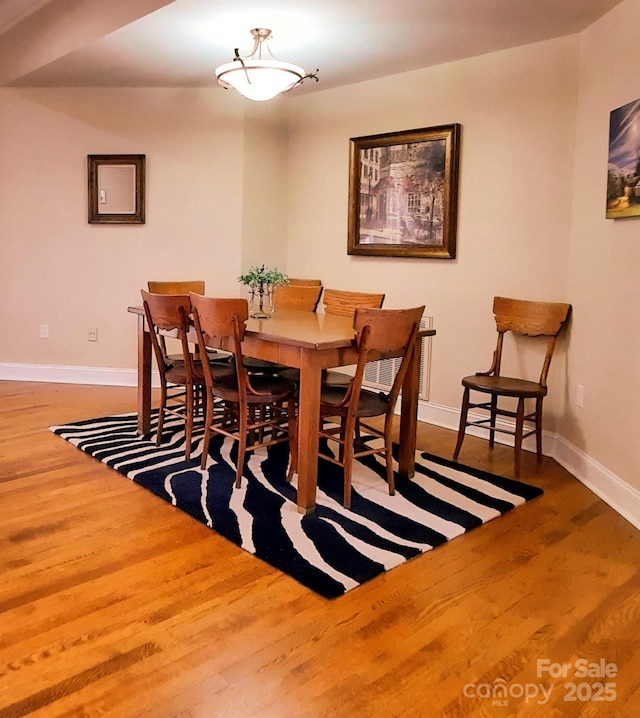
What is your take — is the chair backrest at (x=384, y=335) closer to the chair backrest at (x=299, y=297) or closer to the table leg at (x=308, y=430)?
the table leg at (x=308, y=430)

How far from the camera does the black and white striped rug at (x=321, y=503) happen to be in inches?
94.2

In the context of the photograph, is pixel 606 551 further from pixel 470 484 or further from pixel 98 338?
pixel 98 338

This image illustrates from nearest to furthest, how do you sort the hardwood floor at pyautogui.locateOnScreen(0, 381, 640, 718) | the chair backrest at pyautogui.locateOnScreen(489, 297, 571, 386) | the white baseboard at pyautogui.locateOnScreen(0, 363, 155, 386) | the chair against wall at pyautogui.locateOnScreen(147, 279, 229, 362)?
1. the hardwood floor at pyautogui.locateOnScreen(0, 381, 640, 718)
2. the chair backrest at pyautogui.locateOnScreen(489, 297, 571, 386)
3. the chair against wall at pyautogui.locateOnScreen(147, 279, 229, 362)
4. the white baseboard at pyautogui.locateOnScreen(0, 363, 155, 386)

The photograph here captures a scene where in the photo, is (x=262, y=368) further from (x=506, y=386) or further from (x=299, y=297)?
(x=506, y=386)

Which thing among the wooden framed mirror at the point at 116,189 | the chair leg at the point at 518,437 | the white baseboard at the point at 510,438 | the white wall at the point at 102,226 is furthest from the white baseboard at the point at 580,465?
the wooden framed mirror at the point at 116,189

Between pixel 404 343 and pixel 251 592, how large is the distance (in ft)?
4.23

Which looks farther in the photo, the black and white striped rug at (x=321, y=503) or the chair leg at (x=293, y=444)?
the chair leg at (x=293, y=444)

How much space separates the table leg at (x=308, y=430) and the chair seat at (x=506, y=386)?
1114 mm

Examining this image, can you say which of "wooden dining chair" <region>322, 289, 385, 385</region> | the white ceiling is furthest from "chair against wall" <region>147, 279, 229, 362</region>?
the white ceiling

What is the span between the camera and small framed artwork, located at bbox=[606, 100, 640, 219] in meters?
2.84

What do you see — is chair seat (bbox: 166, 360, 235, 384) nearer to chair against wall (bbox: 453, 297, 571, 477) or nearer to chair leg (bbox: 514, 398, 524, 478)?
chair against wall (bbox: 453, 297, 571, 477)

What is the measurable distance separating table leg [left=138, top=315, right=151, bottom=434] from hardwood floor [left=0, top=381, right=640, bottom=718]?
888 millimetres

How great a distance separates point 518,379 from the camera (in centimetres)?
365

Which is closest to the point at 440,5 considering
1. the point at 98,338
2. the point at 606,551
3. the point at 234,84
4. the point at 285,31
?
the point at 285,31
